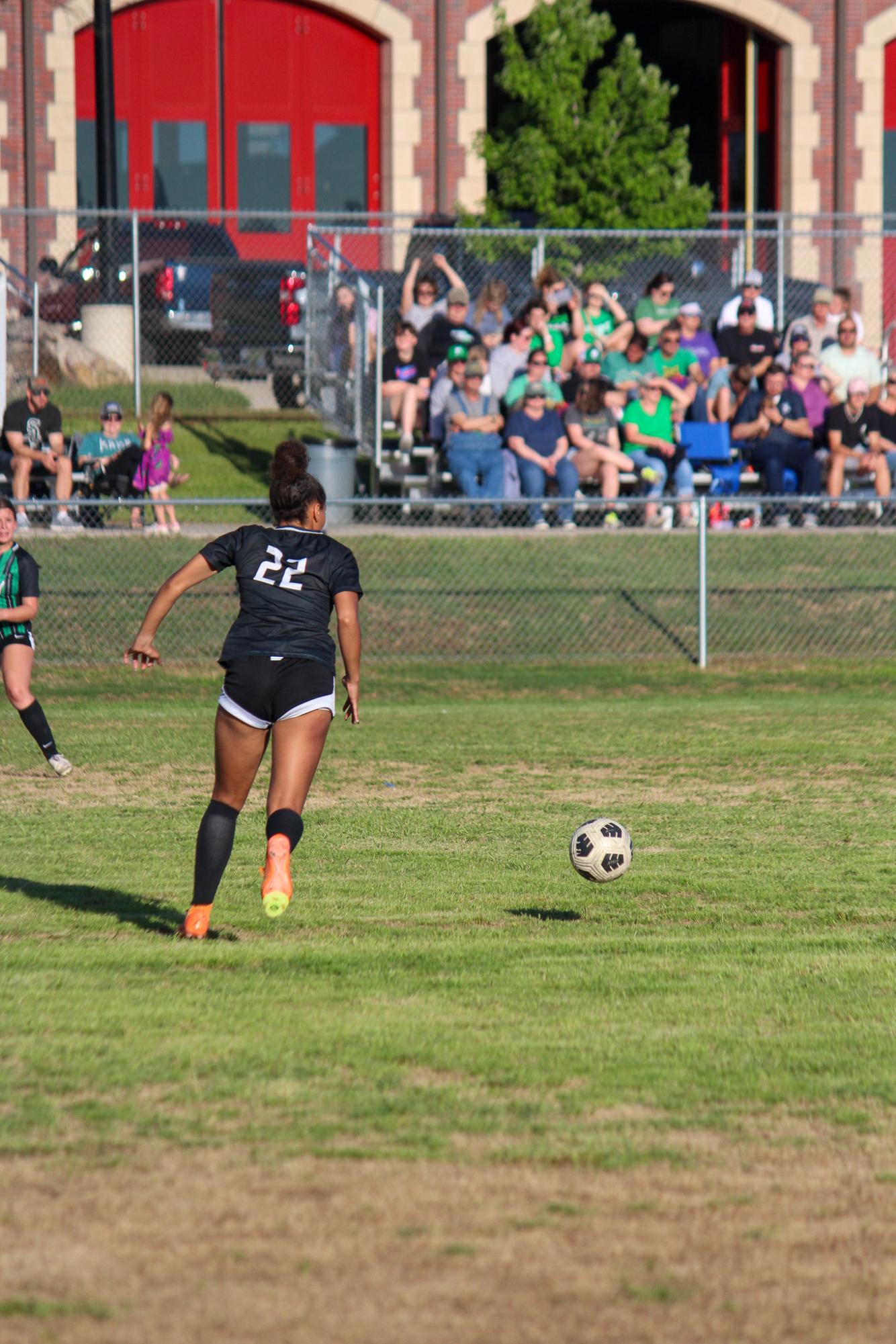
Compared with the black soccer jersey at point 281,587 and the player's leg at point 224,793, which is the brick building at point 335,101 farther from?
the player's leg at point 224,793

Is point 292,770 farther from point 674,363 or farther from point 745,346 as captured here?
point 745,346

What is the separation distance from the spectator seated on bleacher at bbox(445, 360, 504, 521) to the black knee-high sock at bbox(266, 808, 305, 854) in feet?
36.8

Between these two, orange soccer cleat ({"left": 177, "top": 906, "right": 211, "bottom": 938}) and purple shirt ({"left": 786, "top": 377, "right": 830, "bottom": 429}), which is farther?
purple shirt ({"left": 786, "top": 377, "right": 830, "bottom": 429})

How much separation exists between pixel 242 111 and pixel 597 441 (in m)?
14.0

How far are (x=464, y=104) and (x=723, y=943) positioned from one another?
78.5 feet

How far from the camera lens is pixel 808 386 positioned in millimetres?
18891

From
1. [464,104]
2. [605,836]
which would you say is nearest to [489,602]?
[605,836]

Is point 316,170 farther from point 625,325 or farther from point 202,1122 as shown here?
point 202,1122

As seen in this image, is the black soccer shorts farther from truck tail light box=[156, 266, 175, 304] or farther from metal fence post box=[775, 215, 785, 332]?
truck tail light box=[156, 266, 175, 304]

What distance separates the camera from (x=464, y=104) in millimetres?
27984

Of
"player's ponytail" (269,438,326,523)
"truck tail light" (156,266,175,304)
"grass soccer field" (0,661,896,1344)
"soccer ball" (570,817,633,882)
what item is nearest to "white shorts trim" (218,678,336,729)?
"player's ponytail" (269,438,326,523)

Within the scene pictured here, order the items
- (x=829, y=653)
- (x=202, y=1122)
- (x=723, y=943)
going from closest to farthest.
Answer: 1. (x=202, y=1122)
2. (x=723, y=943)
3. (x=829, y=653)

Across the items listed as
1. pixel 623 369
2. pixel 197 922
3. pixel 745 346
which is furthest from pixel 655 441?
pixel 197 922

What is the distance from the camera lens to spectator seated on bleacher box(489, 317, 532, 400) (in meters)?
18.2
